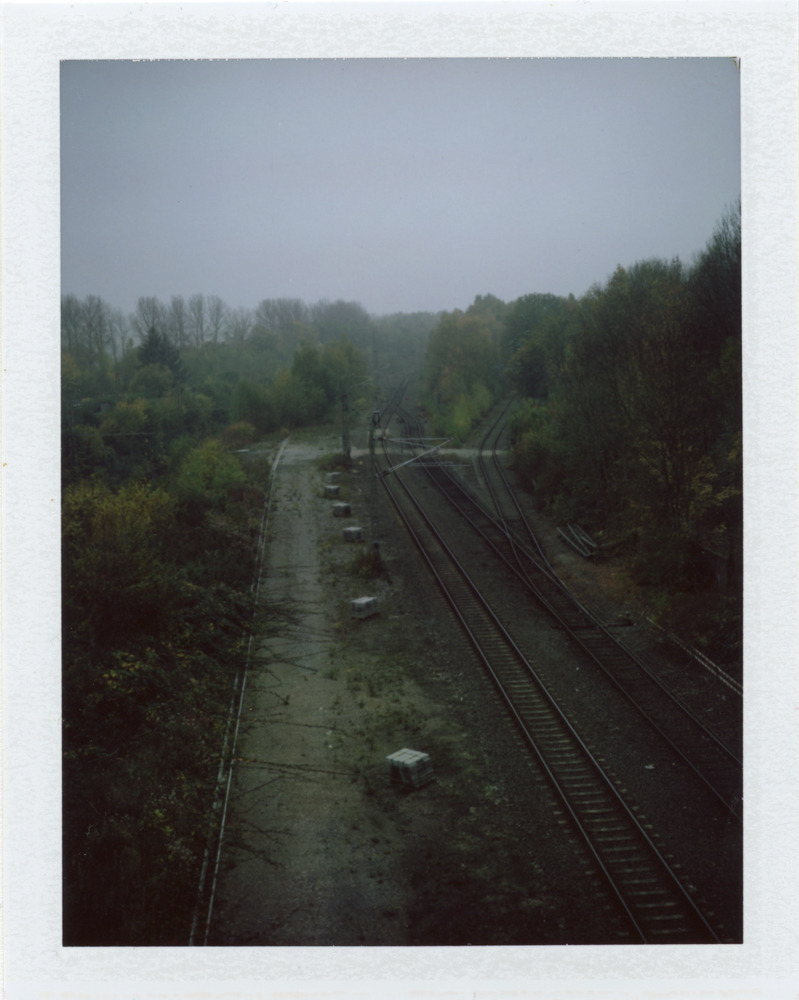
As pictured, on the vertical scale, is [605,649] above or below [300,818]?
above

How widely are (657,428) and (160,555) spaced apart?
9831mm

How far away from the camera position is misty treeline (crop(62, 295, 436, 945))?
664 centimetres

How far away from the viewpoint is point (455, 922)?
19.4ft

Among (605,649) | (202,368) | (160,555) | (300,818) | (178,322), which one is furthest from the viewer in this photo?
(202,368)

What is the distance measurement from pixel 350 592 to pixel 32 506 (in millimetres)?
10024

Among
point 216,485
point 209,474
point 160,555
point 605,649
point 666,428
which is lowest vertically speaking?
point 605,649

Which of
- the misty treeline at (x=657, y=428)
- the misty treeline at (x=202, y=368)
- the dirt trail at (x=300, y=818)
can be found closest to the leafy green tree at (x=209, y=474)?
the misty treeline at (x=202, y=368)

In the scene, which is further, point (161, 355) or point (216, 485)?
point (216, 485)

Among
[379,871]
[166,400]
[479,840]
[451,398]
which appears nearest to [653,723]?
[479,840]

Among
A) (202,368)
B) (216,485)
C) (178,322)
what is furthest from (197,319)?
(216,485)

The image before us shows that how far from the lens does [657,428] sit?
1398 centimetres

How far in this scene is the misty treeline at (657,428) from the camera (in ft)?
34.6

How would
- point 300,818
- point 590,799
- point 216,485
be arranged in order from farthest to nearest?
point 216,485 → point 590,799 → point 300,818

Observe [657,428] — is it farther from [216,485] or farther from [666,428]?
[216,485]
